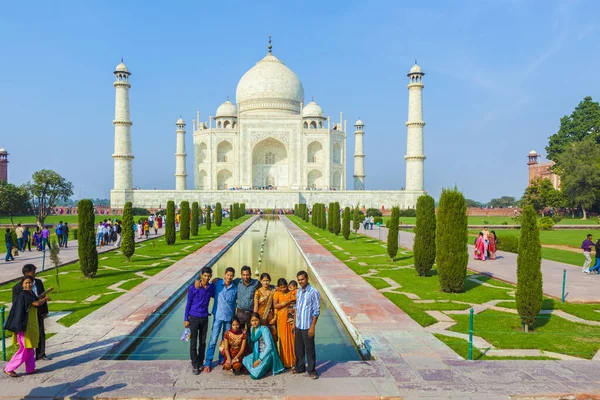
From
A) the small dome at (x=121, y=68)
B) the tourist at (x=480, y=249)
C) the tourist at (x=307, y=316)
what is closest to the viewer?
the tourist at (x=307, y=316)

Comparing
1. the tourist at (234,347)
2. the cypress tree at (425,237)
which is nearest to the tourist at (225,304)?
the tourist at (234,347)

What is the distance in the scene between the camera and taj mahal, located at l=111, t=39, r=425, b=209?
33.0 m

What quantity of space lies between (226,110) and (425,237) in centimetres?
3622

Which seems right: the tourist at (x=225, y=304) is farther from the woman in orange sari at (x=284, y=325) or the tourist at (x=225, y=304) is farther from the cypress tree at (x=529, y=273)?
the cypress tree at (x=529, y=273)

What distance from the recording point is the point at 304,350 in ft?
12.5

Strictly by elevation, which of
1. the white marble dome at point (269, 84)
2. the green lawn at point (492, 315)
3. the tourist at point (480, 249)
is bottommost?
the green lawn at point (492, 315)

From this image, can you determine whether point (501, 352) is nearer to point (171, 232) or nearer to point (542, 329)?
point (542, 329)

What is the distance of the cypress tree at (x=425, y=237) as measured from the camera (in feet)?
28.0

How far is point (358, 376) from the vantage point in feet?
12.1

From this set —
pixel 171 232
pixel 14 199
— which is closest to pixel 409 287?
pixel 171 232

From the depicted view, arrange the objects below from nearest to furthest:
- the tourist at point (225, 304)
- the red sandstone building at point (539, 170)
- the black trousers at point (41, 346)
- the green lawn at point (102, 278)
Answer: the tourist at point (225, 304) < the black trousers at point (41, 346) < the green lawn at point (102, 278) < the red sandstone building at point (539, 170)

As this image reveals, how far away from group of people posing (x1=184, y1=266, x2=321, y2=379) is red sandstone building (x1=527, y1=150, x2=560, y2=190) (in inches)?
1525

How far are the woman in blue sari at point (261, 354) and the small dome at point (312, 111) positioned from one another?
38796 mm

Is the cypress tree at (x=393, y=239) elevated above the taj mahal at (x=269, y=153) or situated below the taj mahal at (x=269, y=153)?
below
